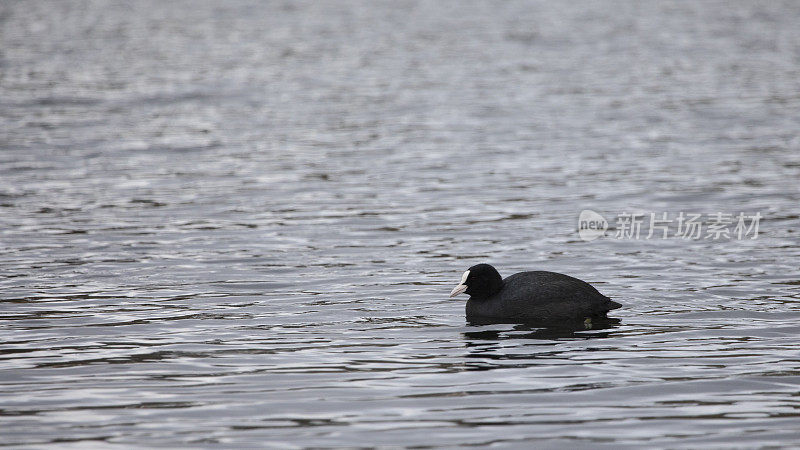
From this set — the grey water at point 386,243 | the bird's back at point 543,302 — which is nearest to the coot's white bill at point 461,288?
the bird's back at point 543,302

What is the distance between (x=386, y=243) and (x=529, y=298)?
14.4 feet

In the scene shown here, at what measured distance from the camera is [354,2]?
58.3m

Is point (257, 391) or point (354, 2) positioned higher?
point (354, 2)

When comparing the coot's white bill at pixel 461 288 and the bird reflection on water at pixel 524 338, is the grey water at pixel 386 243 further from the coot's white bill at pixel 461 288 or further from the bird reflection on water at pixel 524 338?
the coot's white bill at pixel 461 288

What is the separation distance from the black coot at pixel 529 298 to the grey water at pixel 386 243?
0.87 feet

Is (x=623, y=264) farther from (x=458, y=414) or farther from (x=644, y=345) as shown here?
(x=458, y=414)

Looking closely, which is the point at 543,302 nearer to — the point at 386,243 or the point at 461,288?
the point at 461,288

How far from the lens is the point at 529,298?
12.7m

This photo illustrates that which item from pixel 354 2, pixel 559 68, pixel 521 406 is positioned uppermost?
pixel 354 2

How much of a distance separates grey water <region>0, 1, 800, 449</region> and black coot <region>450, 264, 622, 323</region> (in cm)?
27

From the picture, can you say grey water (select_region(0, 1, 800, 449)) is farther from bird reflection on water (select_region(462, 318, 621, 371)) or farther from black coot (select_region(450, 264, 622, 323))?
black coot (select_region(450, 264, 622, 323))

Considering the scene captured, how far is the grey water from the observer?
9.53 meters

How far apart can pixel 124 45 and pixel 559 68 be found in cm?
1626

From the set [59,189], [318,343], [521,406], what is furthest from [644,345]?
[59,189]
